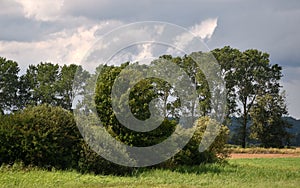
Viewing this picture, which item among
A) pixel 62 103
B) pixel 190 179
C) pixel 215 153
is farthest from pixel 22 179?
pixel 62 103

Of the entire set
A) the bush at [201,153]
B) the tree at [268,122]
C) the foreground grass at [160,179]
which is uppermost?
the tree at [268,122]

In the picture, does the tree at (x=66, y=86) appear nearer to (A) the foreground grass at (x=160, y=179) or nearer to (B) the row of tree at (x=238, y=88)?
(B) the row of tree at (x=238, y=88)

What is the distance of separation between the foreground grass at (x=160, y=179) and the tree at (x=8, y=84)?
1631 inches

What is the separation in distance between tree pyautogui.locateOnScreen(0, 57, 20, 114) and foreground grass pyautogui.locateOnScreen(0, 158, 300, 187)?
41.4m

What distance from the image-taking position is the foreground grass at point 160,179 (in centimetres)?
1655

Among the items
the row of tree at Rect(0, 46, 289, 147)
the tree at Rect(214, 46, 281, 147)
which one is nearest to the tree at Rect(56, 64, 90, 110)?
the row of tree at Rect(0, 46, 289, 147)

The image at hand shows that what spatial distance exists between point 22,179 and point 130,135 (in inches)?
240

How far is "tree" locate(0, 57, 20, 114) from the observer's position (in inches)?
2312

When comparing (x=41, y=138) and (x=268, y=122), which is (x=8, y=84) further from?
(x=41, y=138)

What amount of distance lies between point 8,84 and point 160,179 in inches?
1775

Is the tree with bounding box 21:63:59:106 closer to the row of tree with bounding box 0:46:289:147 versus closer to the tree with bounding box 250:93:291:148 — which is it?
the row of tree with bounding box 0:46:289:147

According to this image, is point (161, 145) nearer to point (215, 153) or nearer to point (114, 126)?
point (114, 126)

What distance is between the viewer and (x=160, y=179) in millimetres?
18250

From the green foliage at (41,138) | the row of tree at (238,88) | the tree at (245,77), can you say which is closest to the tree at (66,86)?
the row of tree at (238,88)
